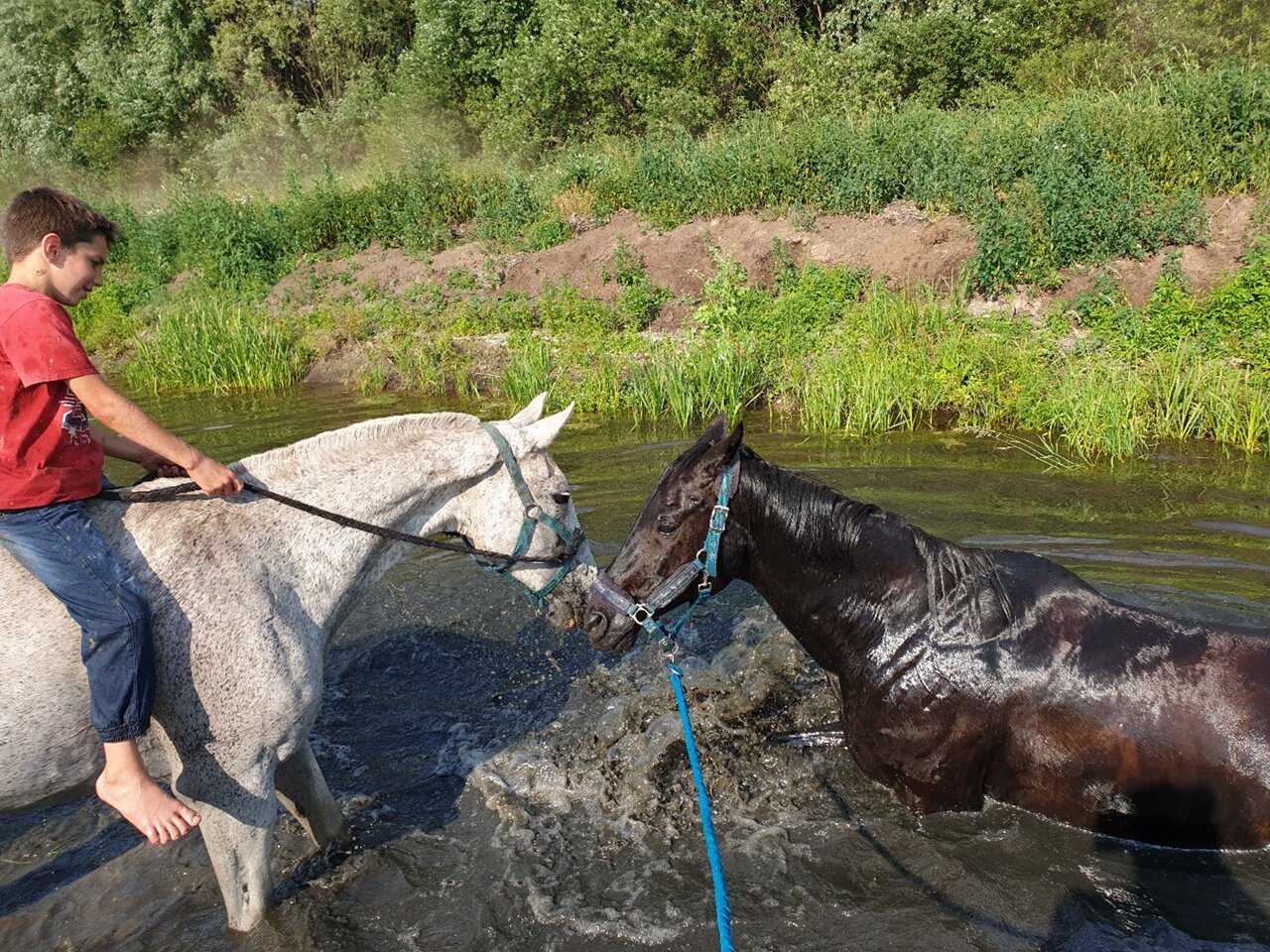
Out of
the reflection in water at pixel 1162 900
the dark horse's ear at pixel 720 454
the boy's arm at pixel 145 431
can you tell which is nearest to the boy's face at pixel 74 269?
the boy's arm at pixel 145 431

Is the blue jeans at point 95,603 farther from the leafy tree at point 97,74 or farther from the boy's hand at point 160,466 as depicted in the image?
the leafy tree at point 97,74

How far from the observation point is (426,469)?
166 inches

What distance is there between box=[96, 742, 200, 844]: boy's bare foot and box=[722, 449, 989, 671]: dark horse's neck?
2.63 metres

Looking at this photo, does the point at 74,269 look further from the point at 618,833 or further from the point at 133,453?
the point at 618,833

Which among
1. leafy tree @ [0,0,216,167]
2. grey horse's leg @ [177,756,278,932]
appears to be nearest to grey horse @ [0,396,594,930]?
grey horse's leg @ [177,756,278,932]

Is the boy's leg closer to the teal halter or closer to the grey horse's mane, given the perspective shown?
the grey horse's mane

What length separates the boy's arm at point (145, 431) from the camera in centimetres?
347

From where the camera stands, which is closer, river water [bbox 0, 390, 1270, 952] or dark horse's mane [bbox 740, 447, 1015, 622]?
river water [bbox 0, 390, 1270, 952]

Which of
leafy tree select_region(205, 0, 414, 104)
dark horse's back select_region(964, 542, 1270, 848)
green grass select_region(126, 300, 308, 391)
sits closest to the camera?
dark horse's back select_region(964, 542, 1270, 848)

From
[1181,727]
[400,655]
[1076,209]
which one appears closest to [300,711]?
[400,655]

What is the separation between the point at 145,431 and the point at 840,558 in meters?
3.14

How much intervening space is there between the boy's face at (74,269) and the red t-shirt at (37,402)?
124mm

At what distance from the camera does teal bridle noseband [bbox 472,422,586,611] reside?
4262 millimetres

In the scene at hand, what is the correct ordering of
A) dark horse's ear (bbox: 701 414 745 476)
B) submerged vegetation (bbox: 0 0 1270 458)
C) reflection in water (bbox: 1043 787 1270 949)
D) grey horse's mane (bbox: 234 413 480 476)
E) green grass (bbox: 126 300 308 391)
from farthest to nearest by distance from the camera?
green grass (bbox: 126 300 308 391) < submerged vegetation (bbox: 0 0 1270 458) < dark horse's ear (bbox: 701 414 745 476) < grey horse's mane (bbox: 234 413 480 476) < reflection in water (bbox: 1043 787 1270 949)
